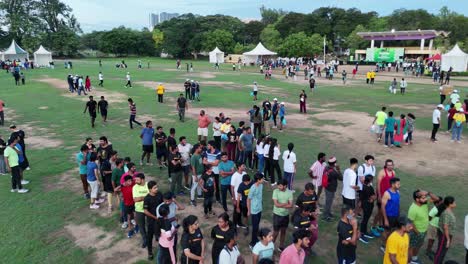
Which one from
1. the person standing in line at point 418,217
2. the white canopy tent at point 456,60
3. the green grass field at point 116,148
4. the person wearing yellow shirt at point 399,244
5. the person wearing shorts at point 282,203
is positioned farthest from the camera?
the white canopy tent at point 456,60

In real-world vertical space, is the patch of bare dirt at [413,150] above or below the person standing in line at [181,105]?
below

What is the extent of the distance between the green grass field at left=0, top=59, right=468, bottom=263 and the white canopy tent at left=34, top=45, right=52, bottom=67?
83.6 ft

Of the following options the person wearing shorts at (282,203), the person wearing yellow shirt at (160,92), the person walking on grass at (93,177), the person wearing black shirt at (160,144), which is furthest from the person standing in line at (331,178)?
the person wearing yellow shirt at (160,92)

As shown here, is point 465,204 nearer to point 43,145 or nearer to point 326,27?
point 43,145

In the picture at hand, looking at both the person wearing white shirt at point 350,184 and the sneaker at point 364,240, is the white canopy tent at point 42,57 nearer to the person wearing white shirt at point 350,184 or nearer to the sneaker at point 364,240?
the person wearing white shirt at point 350,184

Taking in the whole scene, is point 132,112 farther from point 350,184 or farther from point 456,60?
point 456,60

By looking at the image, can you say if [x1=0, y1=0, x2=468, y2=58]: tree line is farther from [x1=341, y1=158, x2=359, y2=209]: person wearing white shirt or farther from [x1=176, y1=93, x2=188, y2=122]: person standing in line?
[x1=341, y1=158, x2=359, y2=209]: person wearing white shirt

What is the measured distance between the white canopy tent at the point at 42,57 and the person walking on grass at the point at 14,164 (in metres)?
48.4

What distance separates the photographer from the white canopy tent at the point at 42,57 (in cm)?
5074

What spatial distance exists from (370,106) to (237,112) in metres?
8.74

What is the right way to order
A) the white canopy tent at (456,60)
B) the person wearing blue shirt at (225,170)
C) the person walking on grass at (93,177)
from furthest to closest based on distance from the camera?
the white canopy tent at (456,60)
the person walking on grass at (93,177)
the person wearing blue shirt at (225,170)

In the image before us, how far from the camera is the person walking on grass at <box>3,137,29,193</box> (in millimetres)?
9241

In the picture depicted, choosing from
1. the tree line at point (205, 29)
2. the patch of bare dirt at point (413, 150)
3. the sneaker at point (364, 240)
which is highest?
the tree line at point (205, 29)

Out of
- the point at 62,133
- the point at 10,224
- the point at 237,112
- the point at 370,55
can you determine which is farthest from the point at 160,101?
the point at 370,55
